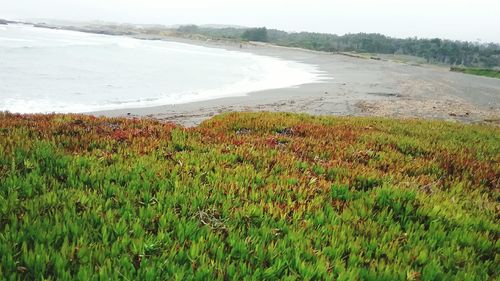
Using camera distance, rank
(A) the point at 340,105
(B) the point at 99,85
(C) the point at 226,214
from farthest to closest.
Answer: (B) the point at 99,85, (A) the point at 340,105, (C) the point at 226,214

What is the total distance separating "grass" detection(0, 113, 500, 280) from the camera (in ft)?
9.80

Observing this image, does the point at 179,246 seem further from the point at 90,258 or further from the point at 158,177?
the point at 158,177

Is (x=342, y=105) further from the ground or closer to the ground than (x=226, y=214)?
closer to the ground

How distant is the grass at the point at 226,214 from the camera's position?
9.80 feet

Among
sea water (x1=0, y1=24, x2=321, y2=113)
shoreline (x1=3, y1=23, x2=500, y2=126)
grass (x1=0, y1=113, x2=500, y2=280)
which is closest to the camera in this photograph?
grass (x1=0, y1=113, x2=500, y2=280)

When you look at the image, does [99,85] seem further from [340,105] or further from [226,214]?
[226,214]

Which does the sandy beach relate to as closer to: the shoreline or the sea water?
the shoreline

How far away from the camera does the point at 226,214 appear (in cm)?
398

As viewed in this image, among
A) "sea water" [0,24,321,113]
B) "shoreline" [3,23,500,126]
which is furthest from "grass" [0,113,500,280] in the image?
"sea water" [0,24,321,113]

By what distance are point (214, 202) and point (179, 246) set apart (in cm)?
108

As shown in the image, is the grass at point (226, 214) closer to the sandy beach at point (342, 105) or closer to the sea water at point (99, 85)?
the sandy beach at point (342, 105)

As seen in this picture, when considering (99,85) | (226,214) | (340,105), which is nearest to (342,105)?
(340,105)

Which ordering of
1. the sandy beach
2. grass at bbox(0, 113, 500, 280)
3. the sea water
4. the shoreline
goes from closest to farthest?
grass at bbox(0, 113, 500, 280)
the shoreline
the sandy beach
the sea water

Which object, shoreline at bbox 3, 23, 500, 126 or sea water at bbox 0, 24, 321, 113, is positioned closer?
shoreline at bbox 3, 23, 500, 126
